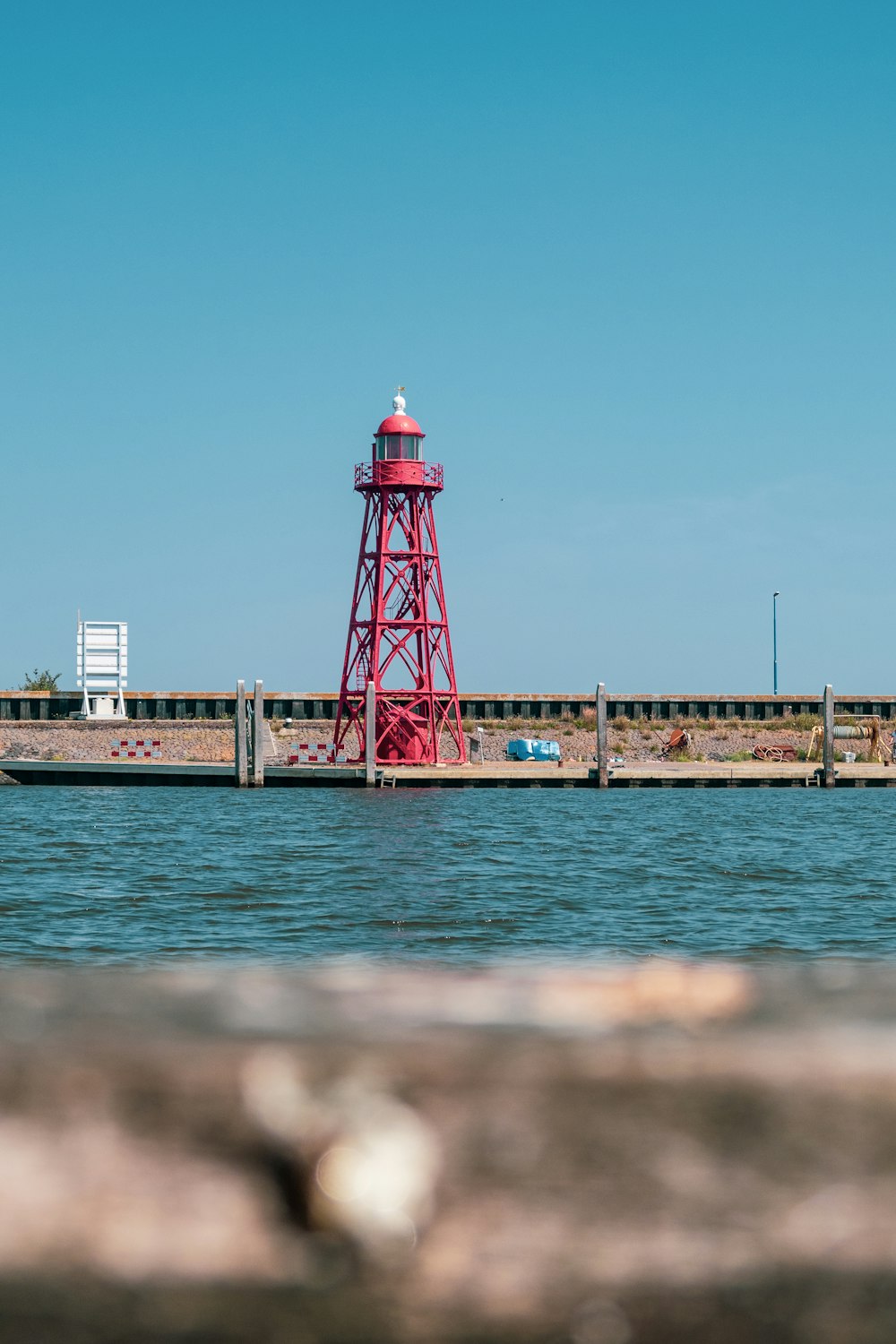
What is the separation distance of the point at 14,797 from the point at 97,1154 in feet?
130

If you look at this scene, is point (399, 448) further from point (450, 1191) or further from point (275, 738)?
point (450, 1191)

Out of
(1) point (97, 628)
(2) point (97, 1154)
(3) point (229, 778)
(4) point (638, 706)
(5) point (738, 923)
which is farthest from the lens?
(4) point (638, 706)

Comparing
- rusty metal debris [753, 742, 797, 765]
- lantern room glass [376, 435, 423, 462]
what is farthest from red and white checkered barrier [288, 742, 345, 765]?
rusty metal debris [753, 742, 797, 765]

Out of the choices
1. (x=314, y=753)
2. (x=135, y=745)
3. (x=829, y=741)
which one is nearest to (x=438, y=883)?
(x=829, y=741)

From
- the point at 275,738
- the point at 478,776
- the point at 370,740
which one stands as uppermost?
the point at 370,740

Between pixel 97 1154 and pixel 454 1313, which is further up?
pixel 97 1154

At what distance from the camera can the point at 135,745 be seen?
51688 mm

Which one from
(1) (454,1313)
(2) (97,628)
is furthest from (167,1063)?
(2) (97,628)

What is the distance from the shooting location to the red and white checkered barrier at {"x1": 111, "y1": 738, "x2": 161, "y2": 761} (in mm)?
52156

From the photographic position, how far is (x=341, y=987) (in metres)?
1.16

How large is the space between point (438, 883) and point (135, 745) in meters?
37.2

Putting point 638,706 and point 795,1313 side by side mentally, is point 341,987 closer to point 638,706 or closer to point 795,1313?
point 795,1313

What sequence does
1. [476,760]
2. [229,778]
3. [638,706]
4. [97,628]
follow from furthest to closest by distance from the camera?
[638,706]
[97,628]
[476,760]
[229,778]

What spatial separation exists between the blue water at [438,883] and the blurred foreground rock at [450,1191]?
8110mm
